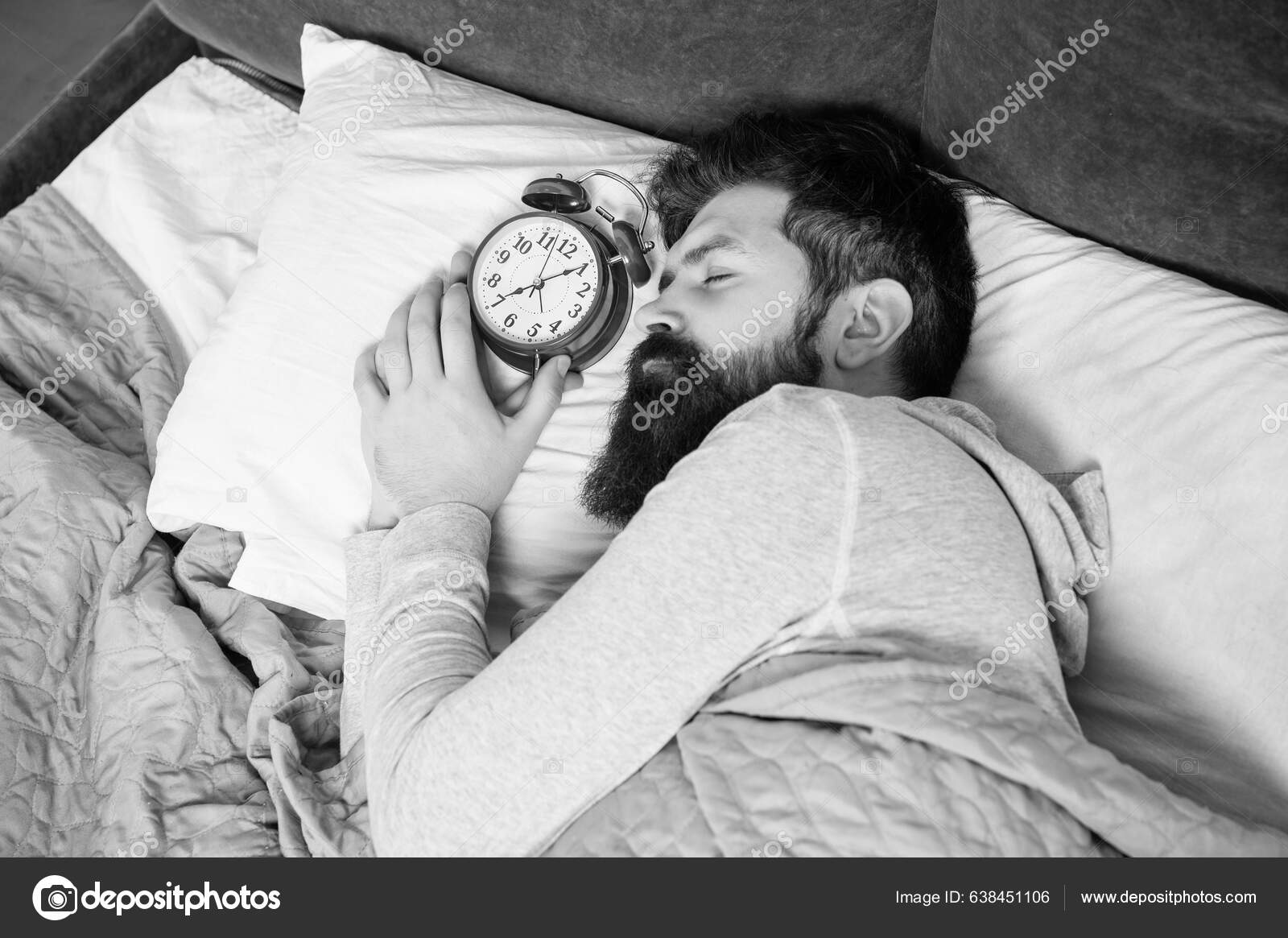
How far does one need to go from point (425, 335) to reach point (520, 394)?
155 mm

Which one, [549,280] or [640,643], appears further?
[549,280]

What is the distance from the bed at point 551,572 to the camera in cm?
84

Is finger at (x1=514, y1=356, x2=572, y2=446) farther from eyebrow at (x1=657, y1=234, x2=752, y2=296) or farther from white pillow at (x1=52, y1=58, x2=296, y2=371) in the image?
white pillow at (x1=52, y1=58, x2=296, y2=371)

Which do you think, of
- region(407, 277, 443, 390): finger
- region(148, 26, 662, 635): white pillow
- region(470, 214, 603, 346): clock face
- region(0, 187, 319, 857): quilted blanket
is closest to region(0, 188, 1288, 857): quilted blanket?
region(0, 187, 319, 857): quilted blanket

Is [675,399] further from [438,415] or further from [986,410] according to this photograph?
[986,410]

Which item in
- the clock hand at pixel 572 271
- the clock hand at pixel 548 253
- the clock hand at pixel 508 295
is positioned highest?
the clock hand at pixel 548 253

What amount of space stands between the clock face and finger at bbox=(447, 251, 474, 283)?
7 cm

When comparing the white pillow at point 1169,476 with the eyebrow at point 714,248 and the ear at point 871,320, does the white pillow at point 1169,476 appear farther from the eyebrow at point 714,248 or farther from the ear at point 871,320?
the eyebrow at point 714,248

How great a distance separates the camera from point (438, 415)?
124cm

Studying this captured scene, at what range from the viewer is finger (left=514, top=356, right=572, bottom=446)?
4.16 ft

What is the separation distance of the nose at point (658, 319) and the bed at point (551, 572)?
5.0 inches

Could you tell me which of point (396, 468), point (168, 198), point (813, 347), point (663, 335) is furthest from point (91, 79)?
point (813, 347)
